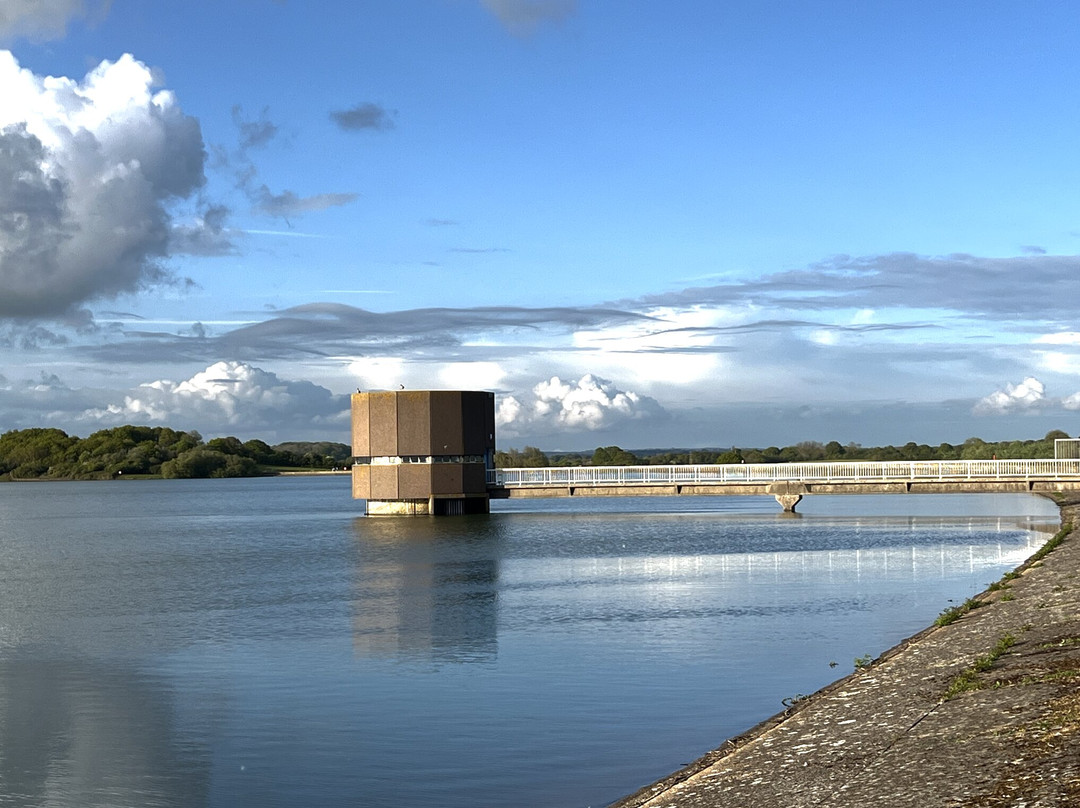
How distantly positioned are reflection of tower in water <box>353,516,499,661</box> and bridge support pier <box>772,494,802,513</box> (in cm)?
1548

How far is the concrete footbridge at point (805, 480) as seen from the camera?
53250 millimetres

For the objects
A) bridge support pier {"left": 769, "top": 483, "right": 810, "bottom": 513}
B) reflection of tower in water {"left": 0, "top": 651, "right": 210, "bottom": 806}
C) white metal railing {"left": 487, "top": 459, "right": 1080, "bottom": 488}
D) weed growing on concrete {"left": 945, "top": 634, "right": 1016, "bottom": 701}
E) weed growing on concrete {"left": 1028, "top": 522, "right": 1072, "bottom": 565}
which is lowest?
reflection of tower in water {"left": 0, "top": 651, "right": 210, "bottom": 806}

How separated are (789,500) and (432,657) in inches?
1637

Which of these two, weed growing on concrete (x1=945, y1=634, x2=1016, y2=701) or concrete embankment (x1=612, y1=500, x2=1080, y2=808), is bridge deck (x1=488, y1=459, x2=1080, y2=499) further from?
weed growing on concrete (x1=945, y1=634, x2=1016, y2=701)

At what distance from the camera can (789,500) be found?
58.7 metres

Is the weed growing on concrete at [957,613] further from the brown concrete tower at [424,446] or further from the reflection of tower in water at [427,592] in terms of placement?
the brown concrete tower at [424,446]

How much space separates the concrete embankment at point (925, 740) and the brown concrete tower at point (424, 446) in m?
43.7

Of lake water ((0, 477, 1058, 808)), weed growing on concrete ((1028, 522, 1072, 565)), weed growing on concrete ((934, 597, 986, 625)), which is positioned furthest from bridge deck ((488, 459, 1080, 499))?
weed growing on concrete ((934, 597, 986, 625))

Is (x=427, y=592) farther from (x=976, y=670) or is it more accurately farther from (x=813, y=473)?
(x=813, y=473)

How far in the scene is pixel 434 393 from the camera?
2296 inches

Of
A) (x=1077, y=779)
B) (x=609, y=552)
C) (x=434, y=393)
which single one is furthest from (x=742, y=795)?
(x=434, y=393)

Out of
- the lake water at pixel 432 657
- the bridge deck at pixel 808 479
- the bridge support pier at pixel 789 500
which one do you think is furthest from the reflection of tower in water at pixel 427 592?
A: the bridge support pier at pixel 789 500

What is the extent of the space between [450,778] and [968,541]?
32908mm

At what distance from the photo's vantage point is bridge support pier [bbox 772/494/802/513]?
58281 mm
